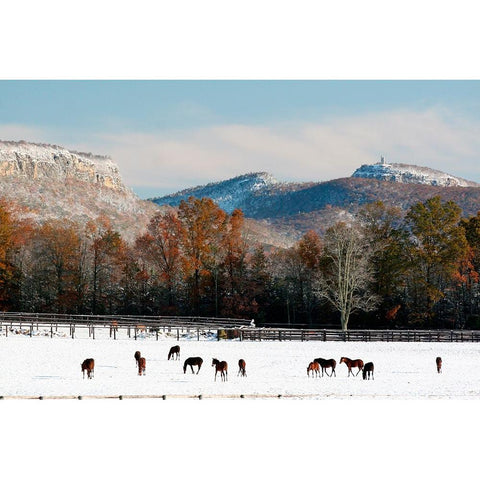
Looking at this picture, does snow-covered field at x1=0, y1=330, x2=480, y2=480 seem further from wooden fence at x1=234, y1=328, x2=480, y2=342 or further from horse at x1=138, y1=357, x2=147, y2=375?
wooden fence at x1=234, y1=328, x2=480, y2=342

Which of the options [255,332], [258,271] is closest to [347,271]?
[255,332]

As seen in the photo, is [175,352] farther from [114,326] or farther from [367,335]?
[367,335]

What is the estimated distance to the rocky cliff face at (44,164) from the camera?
529ft

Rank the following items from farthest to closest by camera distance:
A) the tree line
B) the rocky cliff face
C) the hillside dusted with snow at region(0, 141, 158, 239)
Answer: the rocky cliff face, the hillside dusted with snow at region(0, 141, 158, 239), the tree line

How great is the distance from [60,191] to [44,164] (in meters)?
46.2

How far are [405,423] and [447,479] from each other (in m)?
3.77

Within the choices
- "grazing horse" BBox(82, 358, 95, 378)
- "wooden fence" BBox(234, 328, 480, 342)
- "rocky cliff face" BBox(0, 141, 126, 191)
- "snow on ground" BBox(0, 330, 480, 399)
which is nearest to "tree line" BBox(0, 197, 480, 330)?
"wooden fence" BBox(234, 328, 480, 342)

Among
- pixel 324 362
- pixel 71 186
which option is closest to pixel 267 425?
pixel 324 362

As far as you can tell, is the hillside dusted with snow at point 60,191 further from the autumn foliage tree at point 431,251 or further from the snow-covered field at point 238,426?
the snow-covered field at point 238,426

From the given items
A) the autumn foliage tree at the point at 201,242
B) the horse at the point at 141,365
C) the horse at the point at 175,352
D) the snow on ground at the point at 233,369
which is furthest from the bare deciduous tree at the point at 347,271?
the horse at the point at 141,365

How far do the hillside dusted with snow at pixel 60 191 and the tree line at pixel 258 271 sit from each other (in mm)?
28838

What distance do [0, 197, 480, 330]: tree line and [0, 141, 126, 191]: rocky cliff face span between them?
9577 cm

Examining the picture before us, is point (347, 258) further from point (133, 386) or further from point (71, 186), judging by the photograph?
point (71, 186)

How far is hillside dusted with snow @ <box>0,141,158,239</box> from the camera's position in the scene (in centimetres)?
11400
